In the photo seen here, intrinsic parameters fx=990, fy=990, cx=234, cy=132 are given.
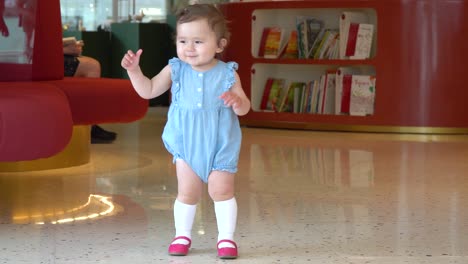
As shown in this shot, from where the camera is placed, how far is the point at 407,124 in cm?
685

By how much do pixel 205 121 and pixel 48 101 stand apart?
67cm

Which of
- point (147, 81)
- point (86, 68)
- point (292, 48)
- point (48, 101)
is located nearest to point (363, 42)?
point (292, 48)

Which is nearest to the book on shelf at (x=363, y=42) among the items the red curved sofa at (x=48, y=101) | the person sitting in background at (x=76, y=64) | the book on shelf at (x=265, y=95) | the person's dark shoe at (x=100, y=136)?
the book on shelf at (x=265, y=95)

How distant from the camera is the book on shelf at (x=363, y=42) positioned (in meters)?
6.97

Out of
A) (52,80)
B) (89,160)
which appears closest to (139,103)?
(52,80)

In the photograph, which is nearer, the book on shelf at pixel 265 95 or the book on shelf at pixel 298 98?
the book on shelf at pixel 298 98

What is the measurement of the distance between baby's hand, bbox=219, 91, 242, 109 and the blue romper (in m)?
0.10

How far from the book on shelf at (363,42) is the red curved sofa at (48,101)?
9.40ft

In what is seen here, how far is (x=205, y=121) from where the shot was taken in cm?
286

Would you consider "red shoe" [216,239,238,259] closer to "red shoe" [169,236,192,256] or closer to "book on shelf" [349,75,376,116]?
"red shoe" [169,236,192,256]

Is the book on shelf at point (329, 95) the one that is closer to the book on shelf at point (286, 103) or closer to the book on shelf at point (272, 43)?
the book on shelf at point (286, 103)

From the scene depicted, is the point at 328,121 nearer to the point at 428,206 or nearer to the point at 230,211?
the point at 428,206

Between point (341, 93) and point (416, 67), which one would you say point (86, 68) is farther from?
point (416, 67)

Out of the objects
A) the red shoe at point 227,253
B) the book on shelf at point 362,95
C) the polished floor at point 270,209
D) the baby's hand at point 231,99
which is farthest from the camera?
the book on shelf at point 362,95
